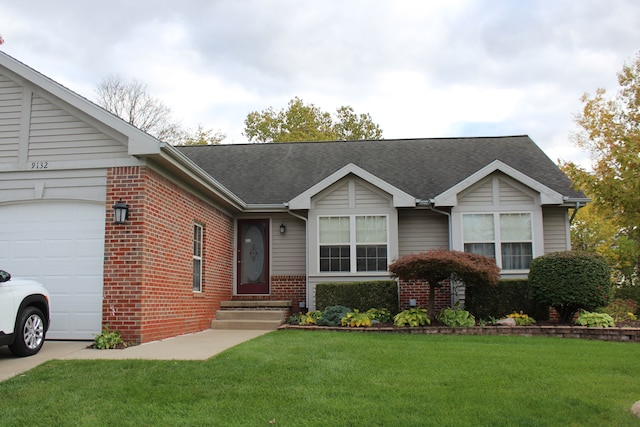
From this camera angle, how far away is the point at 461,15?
37.0 feet

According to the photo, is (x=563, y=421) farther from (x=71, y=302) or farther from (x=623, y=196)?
(x=71, y=302)

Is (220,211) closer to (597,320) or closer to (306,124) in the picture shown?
(597,320)

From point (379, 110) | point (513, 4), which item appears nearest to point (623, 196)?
point (513, 4)

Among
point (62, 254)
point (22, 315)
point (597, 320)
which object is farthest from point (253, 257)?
point (597, 320)

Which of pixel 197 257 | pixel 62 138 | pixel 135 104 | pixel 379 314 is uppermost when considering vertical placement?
pixel 135 104

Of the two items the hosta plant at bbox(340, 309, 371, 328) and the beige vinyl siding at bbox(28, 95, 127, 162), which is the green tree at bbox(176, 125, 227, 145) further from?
the beige vinyl siding at bbox(28, 95, 127, 162)

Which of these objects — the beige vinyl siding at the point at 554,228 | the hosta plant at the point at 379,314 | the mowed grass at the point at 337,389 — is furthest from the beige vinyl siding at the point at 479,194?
the mowed grass at the point at 337,389

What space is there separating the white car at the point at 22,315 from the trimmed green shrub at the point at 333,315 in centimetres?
544

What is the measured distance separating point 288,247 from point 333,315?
314cm

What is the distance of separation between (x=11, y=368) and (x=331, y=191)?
834 cm

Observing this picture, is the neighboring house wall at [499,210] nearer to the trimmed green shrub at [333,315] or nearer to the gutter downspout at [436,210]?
the gutter downspout at [436,210]

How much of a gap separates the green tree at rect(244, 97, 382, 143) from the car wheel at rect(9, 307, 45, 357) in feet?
90.7

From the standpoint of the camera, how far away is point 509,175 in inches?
517

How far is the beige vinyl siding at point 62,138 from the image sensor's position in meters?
9.04
